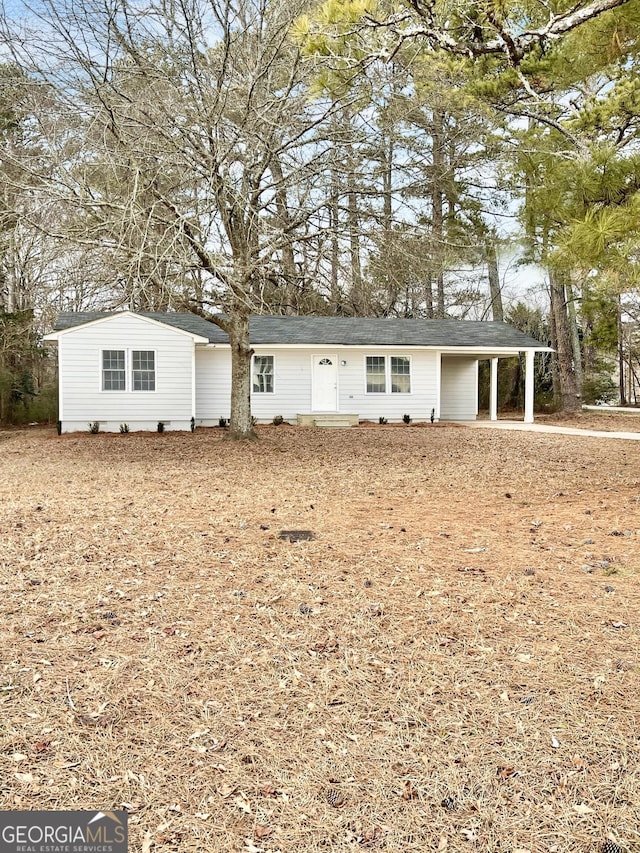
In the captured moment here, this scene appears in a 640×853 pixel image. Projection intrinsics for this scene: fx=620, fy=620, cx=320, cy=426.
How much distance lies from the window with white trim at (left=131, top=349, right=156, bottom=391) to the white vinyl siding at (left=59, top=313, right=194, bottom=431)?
39 millimetres

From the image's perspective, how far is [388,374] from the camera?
19359 millimetres

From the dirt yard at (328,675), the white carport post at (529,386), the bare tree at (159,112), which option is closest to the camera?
the dirt yard at (328,675)

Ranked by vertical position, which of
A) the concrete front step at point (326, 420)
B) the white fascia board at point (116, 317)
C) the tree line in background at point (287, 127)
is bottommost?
the concrete front step at point (326, 420)

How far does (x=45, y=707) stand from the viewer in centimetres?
273

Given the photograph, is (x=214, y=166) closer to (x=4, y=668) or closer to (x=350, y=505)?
(x=350, y=505)

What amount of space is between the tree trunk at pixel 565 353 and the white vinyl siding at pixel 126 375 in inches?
490

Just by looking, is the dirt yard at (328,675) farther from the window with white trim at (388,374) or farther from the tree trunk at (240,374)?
the window with white trim at (388,374)

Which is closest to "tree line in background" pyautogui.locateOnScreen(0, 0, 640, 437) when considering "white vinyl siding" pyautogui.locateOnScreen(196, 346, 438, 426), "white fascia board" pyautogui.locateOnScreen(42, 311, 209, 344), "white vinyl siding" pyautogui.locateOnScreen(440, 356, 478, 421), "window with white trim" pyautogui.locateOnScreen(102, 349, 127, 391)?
"white fascia board" pyautogui.locateOnScreen(42, 311, 209, 344)

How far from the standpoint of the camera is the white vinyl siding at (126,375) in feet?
53.1

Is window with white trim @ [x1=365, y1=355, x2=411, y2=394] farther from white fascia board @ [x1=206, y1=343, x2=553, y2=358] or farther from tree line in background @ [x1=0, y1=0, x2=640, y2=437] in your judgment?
tree line in background @ [x1=0, y1=0, x2=640, y2=437]

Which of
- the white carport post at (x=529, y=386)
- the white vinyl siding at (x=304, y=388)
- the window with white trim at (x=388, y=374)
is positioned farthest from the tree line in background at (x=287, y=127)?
the white carport post at (x=529, y=386)

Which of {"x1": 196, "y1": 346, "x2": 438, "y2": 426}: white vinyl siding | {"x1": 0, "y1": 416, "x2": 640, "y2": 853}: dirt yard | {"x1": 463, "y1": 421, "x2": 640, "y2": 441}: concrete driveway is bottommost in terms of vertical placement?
{"x1": 0, "y1": 416, "x2": 640, "y2": 853}: dirt yard

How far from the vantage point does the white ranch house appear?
16.3 metres

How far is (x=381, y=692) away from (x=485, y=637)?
82 cm
